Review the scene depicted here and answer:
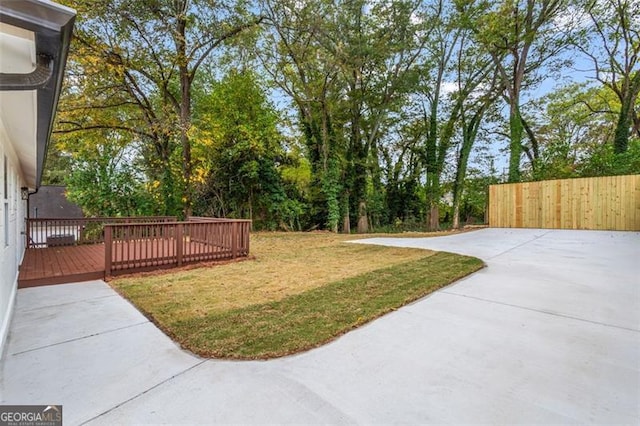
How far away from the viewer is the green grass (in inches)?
100

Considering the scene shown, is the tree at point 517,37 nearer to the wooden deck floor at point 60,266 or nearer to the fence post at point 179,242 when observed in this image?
the fence post at point 179,242

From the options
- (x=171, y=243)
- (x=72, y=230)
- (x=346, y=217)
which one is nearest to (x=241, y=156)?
(x=346, y=217)

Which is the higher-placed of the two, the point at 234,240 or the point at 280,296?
the point at 234,240

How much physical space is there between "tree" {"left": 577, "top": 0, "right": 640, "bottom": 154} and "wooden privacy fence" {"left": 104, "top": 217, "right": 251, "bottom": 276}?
15133 millimetres

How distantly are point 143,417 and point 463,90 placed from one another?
17.6 metres

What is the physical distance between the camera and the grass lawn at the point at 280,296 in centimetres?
270

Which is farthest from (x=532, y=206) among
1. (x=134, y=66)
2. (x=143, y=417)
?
(x=134, y=66)

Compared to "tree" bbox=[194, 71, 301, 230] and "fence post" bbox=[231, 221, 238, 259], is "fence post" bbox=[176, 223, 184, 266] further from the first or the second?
"tree" bbox=[194, 71, 301, 230]

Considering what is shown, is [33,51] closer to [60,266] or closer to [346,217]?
[60,266]

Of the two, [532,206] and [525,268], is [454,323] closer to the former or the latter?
[525,268]

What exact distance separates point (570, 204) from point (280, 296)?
12134 millimetres

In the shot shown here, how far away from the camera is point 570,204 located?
1080cm

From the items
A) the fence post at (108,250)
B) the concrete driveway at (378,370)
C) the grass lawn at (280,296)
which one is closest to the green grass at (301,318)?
the grass lawn at (280,296)

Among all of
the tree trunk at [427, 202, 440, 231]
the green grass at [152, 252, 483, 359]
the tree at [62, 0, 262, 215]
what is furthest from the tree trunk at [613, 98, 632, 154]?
the tree at [62, 0, 262, 215]
